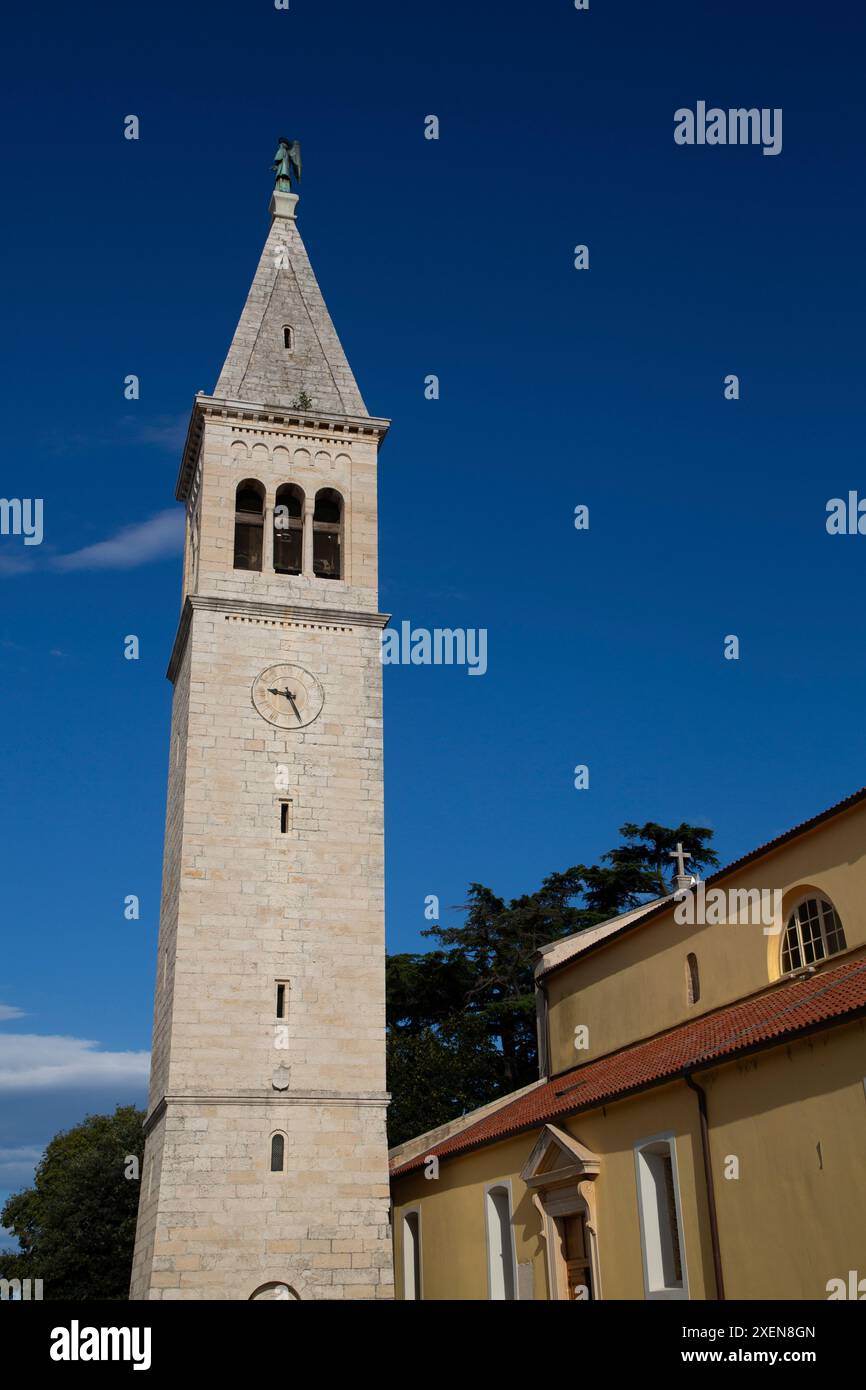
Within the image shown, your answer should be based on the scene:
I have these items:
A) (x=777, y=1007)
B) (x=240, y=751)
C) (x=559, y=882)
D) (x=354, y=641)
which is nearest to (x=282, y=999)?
(x=240, y=751)

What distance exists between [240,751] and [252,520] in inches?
258

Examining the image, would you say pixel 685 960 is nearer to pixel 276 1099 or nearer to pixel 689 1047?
pixel 689 1047

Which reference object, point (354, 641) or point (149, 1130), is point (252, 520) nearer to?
point (354, 641)

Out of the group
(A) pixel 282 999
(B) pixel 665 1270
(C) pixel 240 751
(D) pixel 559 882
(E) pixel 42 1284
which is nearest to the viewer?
(B) pixel 665 1270

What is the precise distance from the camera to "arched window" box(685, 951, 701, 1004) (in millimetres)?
26031

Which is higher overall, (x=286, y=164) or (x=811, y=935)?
(x=286, y=164)

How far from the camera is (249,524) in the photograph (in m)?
33.1

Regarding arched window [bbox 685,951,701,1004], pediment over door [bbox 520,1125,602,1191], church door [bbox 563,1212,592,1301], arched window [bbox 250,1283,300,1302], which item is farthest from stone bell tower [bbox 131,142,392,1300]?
arched window [bbox 685,951,701,1004]

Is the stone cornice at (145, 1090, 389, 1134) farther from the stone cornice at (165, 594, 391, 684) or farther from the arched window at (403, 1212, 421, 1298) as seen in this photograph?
the stone cornice at (165, 594, 391, 684)

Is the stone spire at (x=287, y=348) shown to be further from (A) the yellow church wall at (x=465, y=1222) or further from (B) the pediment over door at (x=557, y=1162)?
(B) the pediment over door at (x=557, y=1162)

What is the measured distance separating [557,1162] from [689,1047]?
13.1 feet

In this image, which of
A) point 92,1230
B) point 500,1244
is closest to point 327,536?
point 500,1244

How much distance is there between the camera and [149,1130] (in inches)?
1124
